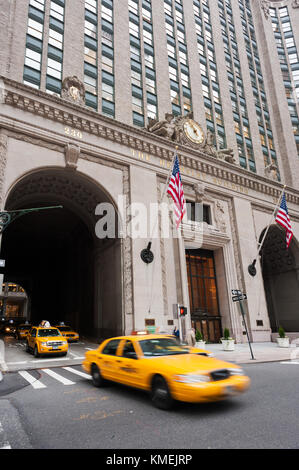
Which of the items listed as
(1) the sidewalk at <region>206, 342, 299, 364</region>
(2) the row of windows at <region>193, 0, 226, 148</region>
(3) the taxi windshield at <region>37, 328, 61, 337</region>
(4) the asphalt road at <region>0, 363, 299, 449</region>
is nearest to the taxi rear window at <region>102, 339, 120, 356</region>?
(4) the asphalt road at <region>0, 363, 299, 449</region>

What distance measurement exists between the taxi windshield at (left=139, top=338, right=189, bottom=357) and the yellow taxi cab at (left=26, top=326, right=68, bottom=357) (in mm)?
9605

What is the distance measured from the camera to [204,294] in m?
25.7

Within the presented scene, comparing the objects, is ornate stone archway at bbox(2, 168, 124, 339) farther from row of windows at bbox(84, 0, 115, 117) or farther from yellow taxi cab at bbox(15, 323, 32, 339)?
row of windows at bbox(84, 0, 115, 117)

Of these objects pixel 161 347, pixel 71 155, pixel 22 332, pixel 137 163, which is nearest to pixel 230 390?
pixel 161 347

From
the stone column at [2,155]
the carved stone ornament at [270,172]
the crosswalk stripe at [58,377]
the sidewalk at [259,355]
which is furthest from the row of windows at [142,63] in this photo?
the crosswalk stripe at [58,377]

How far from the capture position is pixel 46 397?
733 cm

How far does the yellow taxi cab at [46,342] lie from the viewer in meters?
15.2

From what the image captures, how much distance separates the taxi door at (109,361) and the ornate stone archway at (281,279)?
91.3 feet

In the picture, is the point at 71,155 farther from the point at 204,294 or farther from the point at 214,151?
the point at 204,294

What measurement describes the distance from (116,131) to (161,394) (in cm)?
1969

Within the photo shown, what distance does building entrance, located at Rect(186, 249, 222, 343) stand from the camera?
969 inches
